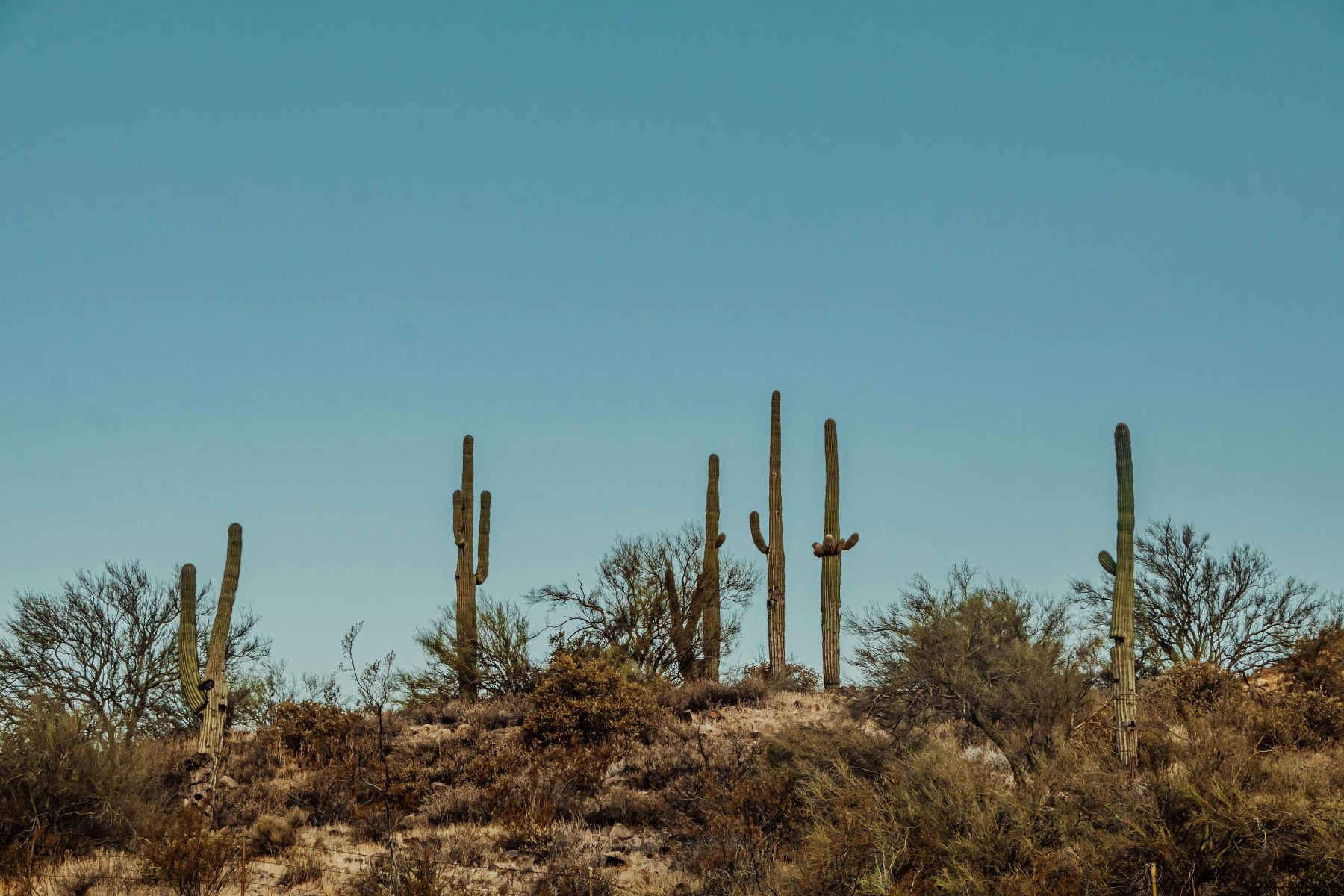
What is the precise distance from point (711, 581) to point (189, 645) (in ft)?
36.2

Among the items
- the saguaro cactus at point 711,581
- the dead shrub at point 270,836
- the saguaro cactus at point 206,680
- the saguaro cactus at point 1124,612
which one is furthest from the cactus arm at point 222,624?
the saguaro cactus at point 1124,612

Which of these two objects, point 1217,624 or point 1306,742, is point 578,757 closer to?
point 1306,742

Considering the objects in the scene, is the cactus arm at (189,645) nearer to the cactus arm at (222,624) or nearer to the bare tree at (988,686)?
the cactus arm at (222,624)

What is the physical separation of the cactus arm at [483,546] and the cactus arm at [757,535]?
18.9ft

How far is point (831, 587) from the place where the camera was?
25.2 metres

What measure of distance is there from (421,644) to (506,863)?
33.4 feet

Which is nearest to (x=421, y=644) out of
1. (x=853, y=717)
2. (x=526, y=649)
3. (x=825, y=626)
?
(x=526, y=649)

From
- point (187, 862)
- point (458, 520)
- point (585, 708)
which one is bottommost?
point (187, 862)

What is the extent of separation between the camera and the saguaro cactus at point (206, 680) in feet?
63.3

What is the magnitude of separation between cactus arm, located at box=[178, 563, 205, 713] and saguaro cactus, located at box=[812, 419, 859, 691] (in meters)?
12.0

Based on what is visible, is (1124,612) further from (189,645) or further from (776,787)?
(189,645)

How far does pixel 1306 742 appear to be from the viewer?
66.4 feet

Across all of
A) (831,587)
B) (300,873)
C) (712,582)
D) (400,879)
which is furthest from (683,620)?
(400,879)

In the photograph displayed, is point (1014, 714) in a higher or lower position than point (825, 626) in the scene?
lower
